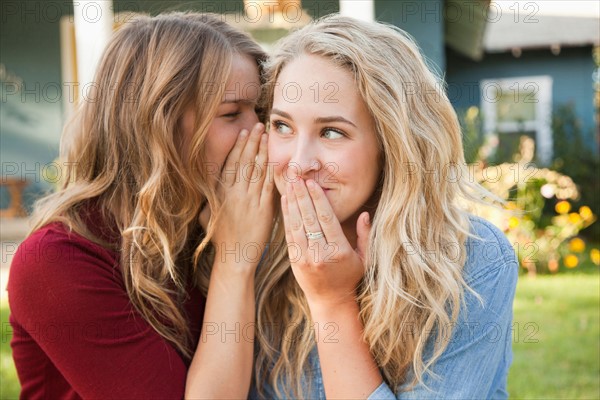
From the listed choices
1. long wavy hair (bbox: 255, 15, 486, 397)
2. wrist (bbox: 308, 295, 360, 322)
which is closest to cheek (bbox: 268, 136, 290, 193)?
long wavy hair (bbox: 255, 15, 486, 397)

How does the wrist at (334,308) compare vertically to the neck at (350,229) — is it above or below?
below

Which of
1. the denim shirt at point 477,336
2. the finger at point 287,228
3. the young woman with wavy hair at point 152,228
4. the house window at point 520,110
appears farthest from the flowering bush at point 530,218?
the finger at point 287,228

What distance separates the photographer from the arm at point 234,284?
8.88ft

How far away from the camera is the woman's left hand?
262 cm

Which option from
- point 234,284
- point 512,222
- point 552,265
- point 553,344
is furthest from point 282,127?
point 552,265

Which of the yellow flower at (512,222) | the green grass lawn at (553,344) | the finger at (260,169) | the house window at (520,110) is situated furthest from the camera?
the house window at (520,110)

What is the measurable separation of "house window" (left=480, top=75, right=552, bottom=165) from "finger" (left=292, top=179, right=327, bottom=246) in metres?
11.9

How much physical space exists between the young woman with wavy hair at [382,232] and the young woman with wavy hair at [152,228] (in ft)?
0.86

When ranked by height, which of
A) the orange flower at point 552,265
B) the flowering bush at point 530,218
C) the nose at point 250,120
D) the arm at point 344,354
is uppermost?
the nose at point 250,120

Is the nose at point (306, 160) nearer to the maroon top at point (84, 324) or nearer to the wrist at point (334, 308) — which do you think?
the wrist at point (334, 308)

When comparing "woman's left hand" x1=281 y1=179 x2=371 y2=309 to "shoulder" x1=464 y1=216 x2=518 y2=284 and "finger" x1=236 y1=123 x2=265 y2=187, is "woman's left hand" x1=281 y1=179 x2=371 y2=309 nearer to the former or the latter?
"finger" x1=236 y1=123 x2=265 y2=187

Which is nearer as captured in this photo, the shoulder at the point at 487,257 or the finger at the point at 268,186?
the shoulder at the point at 487,257

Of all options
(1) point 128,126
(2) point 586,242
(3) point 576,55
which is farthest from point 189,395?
(3) point 576,55

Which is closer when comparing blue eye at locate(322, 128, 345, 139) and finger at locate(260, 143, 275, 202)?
blue eye at locate(322, 128, 345, 139)
